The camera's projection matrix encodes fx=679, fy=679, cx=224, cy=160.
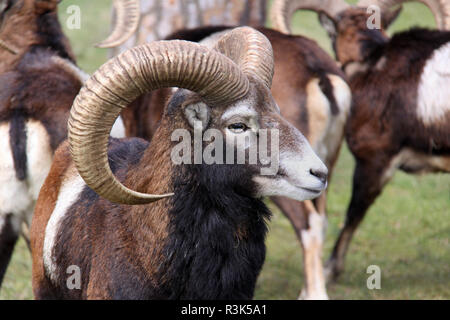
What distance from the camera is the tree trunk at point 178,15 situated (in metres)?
7.74

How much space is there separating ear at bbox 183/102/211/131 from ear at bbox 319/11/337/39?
12.0ft

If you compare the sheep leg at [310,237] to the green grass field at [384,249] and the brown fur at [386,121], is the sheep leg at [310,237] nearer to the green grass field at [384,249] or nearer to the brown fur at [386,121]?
the green grass field at [384,249]

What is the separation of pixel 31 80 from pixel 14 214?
38.3 inches

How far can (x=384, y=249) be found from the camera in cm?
698

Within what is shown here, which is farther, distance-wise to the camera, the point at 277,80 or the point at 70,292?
the point at 277,80

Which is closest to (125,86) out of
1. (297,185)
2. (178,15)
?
(297,185)

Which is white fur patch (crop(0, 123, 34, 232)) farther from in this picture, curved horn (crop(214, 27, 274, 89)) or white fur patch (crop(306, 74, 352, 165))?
white fur patch (crop(306, 74, 352, 165))

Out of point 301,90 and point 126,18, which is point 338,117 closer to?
point 301,90

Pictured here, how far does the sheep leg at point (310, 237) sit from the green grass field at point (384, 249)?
1.61ft

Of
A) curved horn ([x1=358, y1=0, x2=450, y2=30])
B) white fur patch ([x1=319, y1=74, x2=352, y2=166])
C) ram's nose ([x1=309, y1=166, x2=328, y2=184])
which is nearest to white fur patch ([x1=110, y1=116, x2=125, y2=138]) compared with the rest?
white fur patch ([x1=319, y1=74, x2=352, y2=166])

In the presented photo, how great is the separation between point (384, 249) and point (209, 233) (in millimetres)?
3907

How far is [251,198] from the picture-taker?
143 inches
